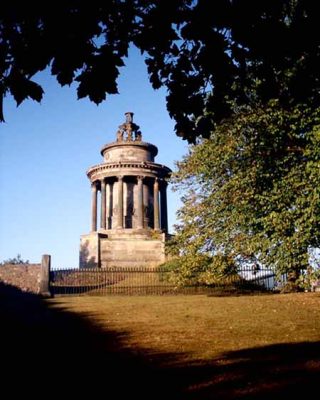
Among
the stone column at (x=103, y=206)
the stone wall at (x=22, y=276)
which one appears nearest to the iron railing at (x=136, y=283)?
the stone wall at (x=22, y=276)

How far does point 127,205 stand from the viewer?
144 feet

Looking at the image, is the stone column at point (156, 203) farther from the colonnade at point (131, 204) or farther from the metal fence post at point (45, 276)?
the metal fence post at point (45, 276)

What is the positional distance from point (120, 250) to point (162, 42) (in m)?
33.4

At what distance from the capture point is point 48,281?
2361 centimetres

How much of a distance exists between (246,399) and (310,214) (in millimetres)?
11103

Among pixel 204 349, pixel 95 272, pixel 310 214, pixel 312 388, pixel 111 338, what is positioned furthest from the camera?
pixel 95 272

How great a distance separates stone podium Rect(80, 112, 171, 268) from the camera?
3712 cm

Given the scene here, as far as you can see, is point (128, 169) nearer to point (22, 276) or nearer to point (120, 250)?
point (120, 250)

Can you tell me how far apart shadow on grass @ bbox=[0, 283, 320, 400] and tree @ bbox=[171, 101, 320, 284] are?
8099mm

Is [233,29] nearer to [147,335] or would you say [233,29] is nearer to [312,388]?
[312,388]

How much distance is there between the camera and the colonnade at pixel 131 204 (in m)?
40.9

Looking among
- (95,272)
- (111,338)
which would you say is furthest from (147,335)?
A: (95,272)

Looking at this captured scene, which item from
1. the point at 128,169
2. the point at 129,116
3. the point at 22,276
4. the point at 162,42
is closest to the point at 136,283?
the point at 22,276

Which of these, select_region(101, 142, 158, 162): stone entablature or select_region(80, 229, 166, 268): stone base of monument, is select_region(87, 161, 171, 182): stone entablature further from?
select_region(80, 229, 166, 268): stone base of monument
